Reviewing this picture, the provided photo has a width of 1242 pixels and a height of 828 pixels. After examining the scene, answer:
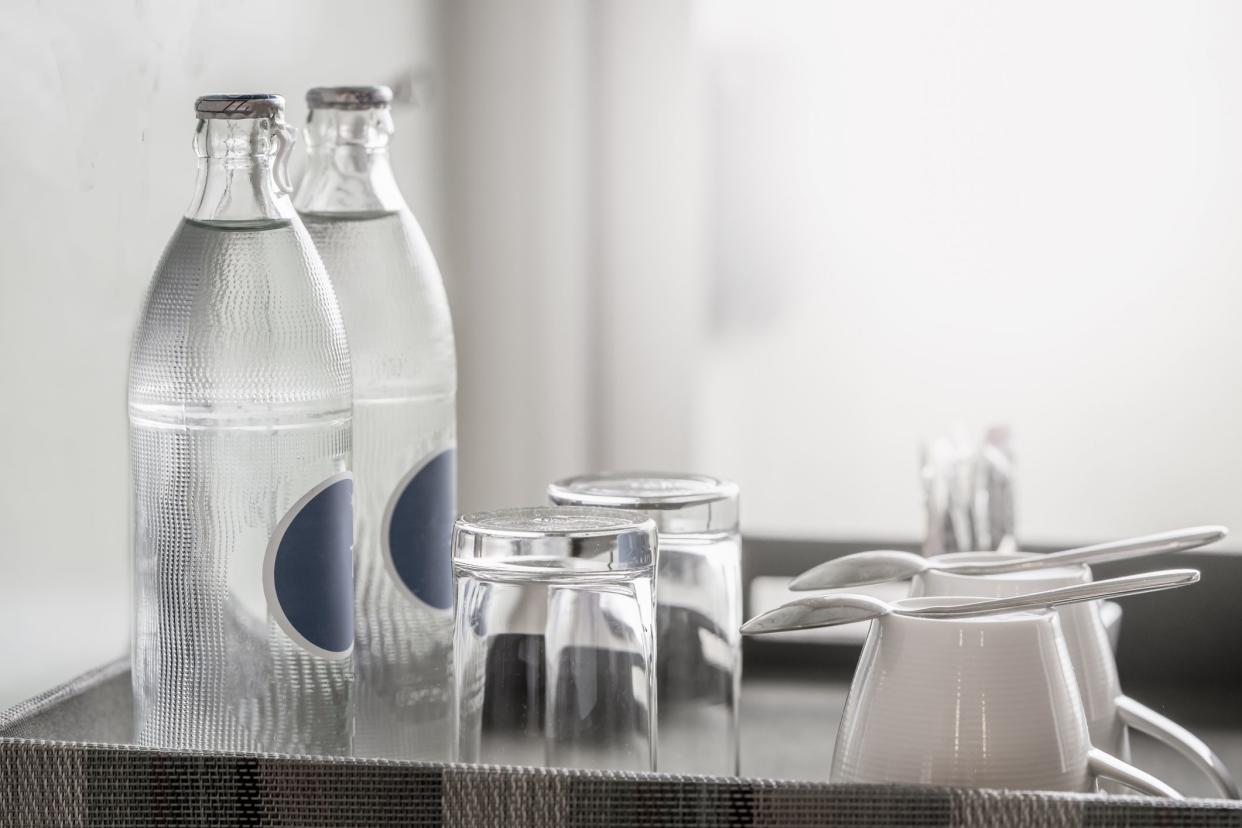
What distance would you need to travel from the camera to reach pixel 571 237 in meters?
1.50

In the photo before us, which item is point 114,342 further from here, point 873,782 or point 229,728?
point 873,782

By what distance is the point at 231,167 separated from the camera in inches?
19.8

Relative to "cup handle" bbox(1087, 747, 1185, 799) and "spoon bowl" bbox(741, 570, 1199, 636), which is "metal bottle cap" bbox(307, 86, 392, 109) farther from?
"cup handle" bbox(1087, 747, 1185, 799)

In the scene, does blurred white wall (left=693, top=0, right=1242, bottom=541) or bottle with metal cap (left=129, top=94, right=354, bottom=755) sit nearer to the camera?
bottle with metal cap (left=129, top=94, right=354, bottom=755)

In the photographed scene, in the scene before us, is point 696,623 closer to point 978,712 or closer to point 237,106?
point 978,712

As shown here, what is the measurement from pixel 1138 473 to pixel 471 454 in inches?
31.7

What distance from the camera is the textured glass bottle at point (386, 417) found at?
58 cm

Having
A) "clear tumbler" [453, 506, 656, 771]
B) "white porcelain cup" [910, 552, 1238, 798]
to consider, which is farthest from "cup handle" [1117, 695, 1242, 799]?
"clear tumbler" [453, 506, 656, 771]

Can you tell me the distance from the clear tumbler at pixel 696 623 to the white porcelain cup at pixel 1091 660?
0.08 metres

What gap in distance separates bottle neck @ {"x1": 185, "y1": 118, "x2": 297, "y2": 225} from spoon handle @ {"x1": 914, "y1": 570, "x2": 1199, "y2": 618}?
0.27m

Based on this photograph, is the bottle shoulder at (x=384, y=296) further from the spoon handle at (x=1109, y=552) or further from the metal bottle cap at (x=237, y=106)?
the spoon handle at (x=1109, y=552)

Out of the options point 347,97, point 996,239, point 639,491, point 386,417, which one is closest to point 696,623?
point 639,491

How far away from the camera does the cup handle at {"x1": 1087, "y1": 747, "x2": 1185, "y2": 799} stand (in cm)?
43

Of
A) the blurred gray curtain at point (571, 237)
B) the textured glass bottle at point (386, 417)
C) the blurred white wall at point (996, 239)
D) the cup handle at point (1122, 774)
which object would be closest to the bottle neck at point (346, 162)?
the textured glass bottle at point (386, 417)
